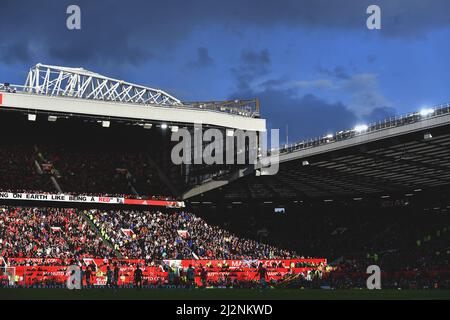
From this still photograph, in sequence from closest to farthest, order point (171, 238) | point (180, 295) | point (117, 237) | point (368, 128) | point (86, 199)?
point (180, 295) → point (368, 128) → point (117, 237) → point (171, 238) → point (86, 199)

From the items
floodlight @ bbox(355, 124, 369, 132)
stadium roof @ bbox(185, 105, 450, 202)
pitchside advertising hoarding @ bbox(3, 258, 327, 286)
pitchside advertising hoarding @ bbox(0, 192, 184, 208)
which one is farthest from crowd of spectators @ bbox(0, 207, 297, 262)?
floodlight @ bbox(355, 124, 369, 132)

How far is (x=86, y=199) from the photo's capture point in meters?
62.6

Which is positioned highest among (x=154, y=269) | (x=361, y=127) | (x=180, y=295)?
(x=361, y=127)

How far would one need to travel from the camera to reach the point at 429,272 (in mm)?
51344

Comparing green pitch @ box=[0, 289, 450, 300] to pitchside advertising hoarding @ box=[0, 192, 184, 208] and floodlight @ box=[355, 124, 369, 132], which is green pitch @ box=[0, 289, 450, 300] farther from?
pitchside advertising hoarding @ box=[0, 192, 184, 208]

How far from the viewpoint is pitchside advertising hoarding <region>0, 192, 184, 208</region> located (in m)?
59.1

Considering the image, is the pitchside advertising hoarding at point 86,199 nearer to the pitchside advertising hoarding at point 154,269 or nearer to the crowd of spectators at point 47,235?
the crowd of spectators at point 47,235

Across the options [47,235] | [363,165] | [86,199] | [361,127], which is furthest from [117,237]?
[361,127]

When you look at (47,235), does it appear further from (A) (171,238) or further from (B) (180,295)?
(B) (180,295)

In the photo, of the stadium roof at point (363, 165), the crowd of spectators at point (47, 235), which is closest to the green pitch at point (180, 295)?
the stadium roof at point (363, 165)
